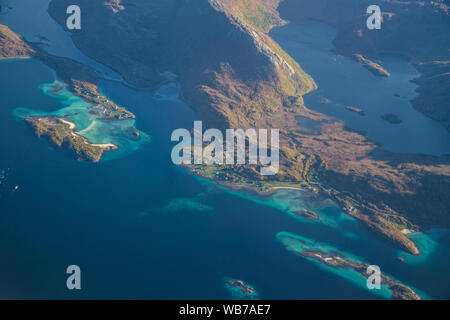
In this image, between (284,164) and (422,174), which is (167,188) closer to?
(284,164)

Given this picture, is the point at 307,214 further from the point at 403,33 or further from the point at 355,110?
the point at 403,33

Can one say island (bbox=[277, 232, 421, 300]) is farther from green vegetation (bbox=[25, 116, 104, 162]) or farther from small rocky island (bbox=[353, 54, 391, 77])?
small rocky island (bbox=[353, 54, 391, 77])

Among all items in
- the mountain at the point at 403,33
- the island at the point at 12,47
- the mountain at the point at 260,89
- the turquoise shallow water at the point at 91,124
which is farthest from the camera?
the mountain at the point at 403,33

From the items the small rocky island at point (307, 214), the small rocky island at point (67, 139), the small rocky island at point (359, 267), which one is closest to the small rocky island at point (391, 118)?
the small rocky island at point (307, 214)

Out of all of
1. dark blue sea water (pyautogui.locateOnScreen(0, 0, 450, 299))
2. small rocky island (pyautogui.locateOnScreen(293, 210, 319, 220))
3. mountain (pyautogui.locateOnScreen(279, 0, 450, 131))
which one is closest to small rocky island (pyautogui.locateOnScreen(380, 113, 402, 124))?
mountain (pyautogui.locateOnScreen(279, 0, 450, 131))

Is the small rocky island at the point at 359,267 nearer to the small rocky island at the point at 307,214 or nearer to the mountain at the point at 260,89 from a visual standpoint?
the small rocky island at the point at 307,214

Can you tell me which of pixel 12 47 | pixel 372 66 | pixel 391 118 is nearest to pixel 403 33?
pixel 372 66

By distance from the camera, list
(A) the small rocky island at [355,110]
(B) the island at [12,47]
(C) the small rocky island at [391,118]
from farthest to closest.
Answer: (A) the small rocky island at [355,110], (C) the small rocky island at [391,118], (B) the island at [12,47]
